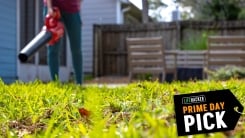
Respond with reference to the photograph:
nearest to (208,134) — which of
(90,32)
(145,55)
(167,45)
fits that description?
(145,55)

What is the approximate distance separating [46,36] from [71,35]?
732 millimetres

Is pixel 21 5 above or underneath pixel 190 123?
above

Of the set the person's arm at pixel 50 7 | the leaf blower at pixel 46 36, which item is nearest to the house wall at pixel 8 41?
the person's arm at pixel 50 7

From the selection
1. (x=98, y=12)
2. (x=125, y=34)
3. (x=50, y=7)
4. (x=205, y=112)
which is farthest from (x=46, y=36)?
(x=98, y=12)

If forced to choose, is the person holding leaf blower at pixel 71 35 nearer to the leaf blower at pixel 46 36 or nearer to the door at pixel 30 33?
the leaf blower at pixel 46 36

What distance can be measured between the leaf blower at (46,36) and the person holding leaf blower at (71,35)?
12.8 inches

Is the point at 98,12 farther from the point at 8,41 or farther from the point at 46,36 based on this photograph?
the point at 46,36

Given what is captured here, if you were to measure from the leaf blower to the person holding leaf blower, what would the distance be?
0.33 metres

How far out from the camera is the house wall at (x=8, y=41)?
31.9 ft

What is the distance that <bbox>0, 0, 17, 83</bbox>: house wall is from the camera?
973cm

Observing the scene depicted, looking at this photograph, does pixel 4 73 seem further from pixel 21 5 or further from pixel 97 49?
pixel 97 49

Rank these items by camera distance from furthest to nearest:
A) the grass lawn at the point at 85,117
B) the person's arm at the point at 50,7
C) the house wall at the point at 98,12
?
the house wall at the point at 98,12 → the person's arm at the point at 50,7 → the grass lawn at the point at 85,117

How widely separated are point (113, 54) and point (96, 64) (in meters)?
0.61

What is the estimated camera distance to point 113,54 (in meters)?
15.0
